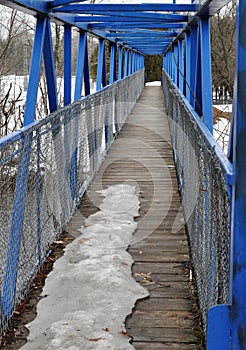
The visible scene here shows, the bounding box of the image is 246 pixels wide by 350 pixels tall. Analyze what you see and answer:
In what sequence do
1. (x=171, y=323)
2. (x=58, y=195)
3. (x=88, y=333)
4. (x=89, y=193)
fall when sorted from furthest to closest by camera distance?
(x=89, y=193) < (x=58, y=195) < (x=171, y=323) < (x=88, y=333)

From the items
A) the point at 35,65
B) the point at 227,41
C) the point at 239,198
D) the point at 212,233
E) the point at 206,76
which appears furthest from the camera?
the point at 227,41

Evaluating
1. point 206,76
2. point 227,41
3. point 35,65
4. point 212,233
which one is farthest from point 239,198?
point 227,41

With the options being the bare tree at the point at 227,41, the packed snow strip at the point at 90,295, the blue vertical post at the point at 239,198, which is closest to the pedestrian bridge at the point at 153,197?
the blue vertical post at the point at 239,198

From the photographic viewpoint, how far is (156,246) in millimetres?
5551

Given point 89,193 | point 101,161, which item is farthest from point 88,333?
point 101,161

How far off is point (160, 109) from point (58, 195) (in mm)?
15508

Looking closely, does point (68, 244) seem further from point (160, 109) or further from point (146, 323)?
point (160, 109)

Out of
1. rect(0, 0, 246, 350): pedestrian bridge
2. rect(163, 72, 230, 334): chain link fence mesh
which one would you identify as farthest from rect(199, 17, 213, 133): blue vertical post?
rect(163, 72, 230, 334): chain link fence mesh

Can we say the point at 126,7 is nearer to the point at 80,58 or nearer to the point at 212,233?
the point at 80,58

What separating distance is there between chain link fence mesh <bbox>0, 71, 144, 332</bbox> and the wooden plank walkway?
0.49 metres

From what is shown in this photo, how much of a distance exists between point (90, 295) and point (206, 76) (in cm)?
231

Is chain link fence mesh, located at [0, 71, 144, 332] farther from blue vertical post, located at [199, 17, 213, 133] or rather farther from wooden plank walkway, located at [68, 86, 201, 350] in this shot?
blue vertical post, located at [199, 17, 213, 133]

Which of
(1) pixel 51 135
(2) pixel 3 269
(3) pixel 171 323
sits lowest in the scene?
(3) pixel 171 323

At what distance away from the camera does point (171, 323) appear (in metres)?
3.89
